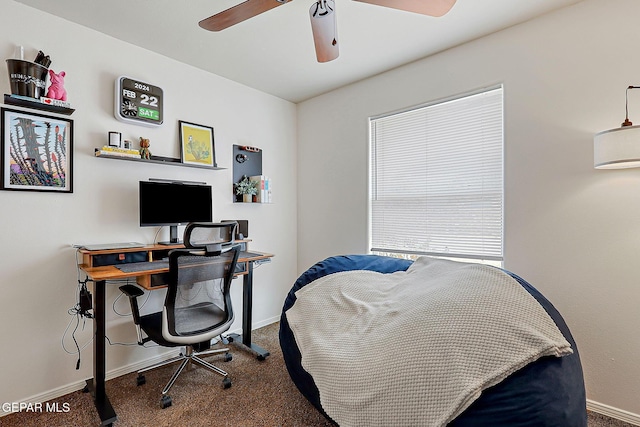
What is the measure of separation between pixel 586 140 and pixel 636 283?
91 centimetres

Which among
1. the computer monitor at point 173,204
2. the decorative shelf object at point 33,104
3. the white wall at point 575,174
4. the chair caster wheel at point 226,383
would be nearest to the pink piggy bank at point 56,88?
the decorative shelf object at point 33,104

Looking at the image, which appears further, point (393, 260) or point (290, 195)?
point (290, 195)

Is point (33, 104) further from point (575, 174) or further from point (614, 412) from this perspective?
point (614, 412)

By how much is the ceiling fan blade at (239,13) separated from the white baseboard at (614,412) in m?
3.02

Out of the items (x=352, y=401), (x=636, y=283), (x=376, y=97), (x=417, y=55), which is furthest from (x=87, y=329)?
(x=636, y=283)

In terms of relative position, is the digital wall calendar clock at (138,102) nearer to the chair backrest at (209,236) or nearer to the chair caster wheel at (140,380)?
the chair backrest at (209,236)

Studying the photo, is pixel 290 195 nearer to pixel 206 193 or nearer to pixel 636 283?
pixel 206 193

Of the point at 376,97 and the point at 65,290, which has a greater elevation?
the point at 376,97

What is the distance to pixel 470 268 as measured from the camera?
5.11ft

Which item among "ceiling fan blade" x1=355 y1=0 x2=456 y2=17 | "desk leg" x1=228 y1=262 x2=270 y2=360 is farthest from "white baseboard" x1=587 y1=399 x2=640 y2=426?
"ceiling fan blade" x1=355 y1=0 x2=456 y2=17

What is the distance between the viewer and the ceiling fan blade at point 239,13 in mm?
1586

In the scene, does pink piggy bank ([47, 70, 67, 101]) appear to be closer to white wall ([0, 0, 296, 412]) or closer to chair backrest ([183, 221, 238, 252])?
white wall ([0, 0, 296, 412])

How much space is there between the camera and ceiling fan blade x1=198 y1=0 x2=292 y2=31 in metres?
1.59

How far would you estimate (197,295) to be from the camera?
2096mm
